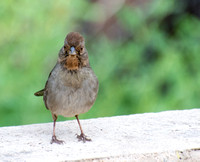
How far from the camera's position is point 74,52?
341 cm

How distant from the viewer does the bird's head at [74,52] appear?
3.40 metres

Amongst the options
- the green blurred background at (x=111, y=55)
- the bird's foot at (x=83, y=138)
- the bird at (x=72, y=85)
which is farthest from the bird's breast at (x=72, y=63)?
the green blurred background at (x=111, y=55)

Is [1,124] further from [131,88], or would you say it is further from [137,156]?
[137,156]

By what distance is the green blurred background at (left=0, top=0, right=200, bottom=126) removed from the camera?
5098 millimetres

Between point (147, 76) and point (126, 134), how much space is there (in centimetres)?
203

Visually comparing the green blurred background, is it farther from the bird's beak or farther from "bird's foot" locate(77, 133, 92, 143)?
the bird's beak

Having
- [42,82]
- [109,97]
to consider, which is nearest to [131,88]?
[109,97]

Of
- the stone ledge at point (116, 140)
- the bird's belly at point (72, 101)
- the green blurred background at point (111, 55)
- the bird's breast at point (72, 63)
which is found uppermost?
the green blurred background at point (111, 55)

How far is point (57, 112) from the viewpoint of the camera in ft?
11.7

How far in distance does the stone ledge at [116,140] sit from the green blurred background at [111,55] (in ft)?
3.80

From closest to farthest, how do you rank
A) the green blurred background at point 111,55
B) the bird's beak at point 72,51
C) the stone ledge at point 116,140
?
the stone ledge at point 116,140 < the bird's beak at point 72,51 < the green blurred background at point 111,55

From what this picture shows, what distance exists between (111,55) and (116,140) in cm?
224

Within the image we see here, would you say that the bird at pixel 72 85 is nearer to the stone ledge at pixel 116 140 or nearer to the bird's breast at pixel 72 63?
the bird's breast at pixel 72 63

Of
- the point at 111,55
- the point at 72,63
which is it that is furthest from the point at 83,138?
the point at 111,55
